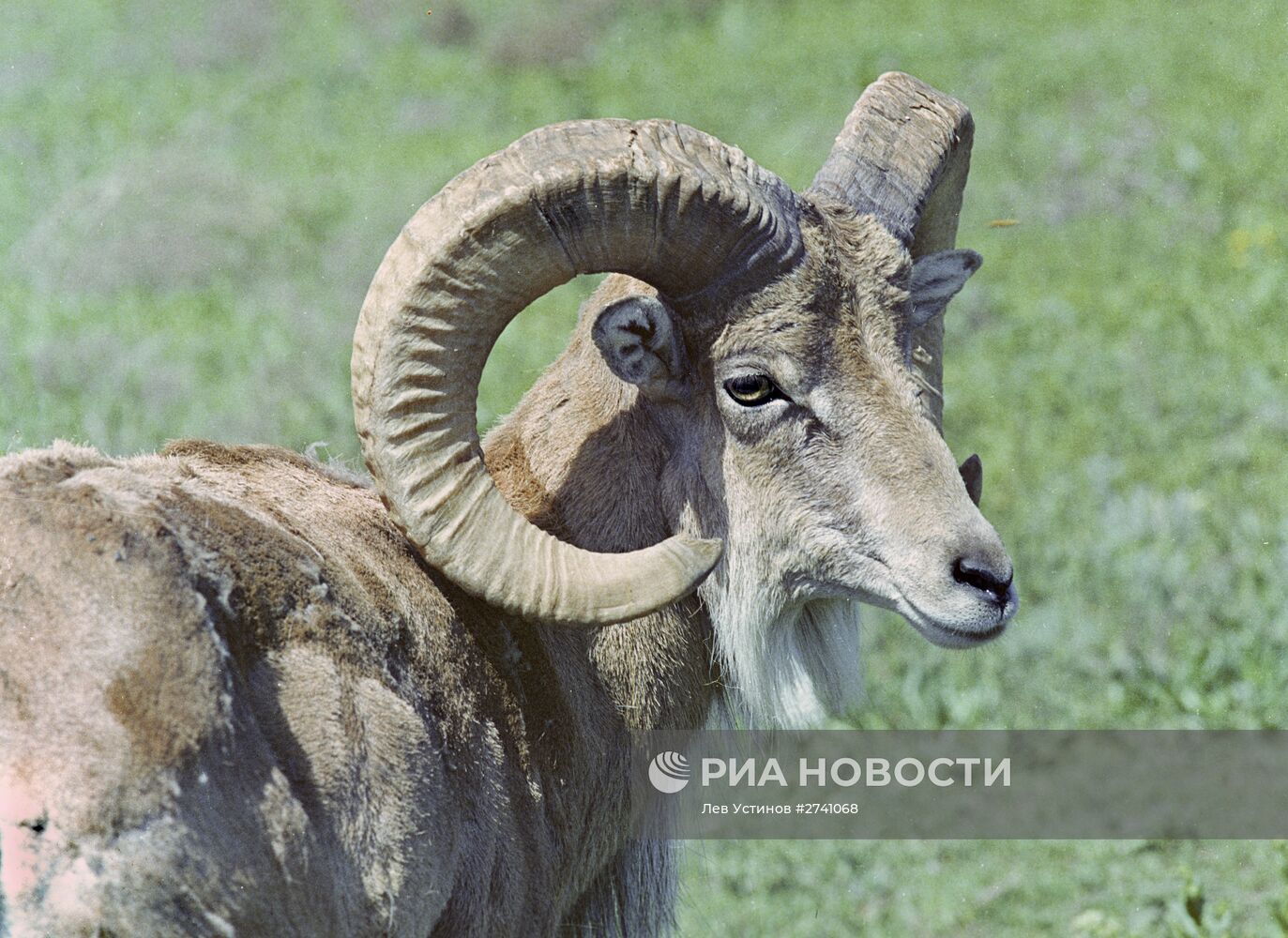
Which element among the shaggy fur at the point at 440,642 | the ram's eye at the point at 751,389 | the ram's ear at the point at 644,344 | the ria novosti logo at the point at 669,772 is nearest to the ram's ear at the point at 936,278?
the shaggy fur at the point at 440,642

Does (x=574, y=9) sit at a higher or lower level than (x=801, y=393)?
higher

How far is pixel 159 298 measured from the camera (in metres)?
13.8

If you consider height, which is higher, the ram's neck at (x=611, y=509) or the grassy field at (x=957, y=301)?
the grassy field at (x=957, y=301)

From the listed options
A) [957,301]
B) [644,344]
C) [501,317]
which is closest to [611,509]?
[644,344]

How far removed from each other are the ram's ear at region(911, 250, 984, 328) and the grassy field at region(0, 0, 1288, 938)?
287cm

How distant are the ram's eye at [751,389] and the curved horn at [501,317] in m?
0.52

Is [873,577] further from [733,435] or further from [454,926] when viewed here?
[454,926]

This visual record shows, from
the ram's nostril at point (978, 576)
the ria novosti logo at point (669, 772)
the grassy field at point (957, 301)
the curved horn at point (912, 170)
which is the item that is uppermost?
the grassy field at point (957, 301)

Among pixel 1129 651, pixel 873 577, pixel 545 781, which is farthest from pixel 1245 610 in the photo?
pixel 545 781

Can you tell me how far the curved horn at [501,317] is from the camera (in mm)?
4414

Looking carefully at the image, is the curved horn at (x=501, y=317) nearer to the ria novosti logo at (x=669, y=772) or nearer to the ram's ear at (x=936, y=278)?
the ria novosti logo at (x=669, y=772)

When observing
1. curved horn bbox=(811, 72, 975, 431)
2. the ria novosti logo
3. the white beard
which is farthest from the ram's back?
curved horn bbox=(811, 72, 975, 431)

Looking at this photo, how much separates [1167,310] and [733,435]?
31.7 feet

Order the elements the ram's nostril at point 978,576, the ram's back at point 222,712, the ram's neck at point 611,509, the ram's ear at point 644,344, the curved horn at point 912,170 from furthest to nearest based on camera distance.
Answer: the curved horn at point 912,170 → the ram's neck at point 611,509 → the ram's ear at point 644,344 → the ram's nostril at point 978,576 → the ram's back at point 222,712
